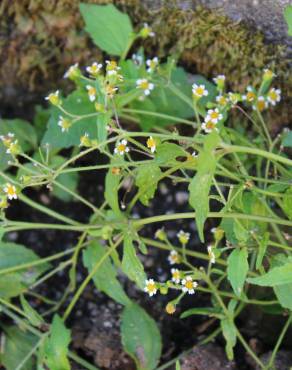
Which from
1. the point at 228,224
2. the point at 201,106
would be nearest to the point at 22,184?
the point at 228,224

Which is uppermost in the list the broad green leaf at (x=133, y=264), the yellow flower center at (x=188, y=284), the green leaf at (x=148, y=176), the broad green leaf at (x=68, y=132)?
the green leaf at (x=148, y=176)

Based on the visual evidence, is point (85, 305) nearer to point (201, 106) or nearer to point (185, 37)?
point (201, 106)

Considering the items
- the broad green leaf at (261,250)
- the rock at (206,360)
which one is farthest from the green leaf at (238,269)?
the rock at (206,360)

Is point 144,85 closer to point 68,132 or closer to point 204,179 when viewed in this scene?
point 68,132

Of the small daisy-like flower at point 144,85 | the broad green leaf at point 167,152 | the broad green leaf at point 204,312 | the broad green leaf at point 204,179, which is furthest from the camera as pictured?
the small daisy-like flower at point 144,85

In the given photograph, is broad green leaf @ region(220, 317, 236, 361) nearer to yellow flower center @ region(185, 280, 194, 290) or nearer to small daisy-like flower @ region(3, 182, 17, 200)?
yellow flower center @ region(185, 280, 194, 290)

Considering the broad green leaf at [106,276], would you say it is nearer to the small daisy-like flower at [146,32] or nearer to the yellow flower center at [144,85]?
the yellow flower center at [144,85]
